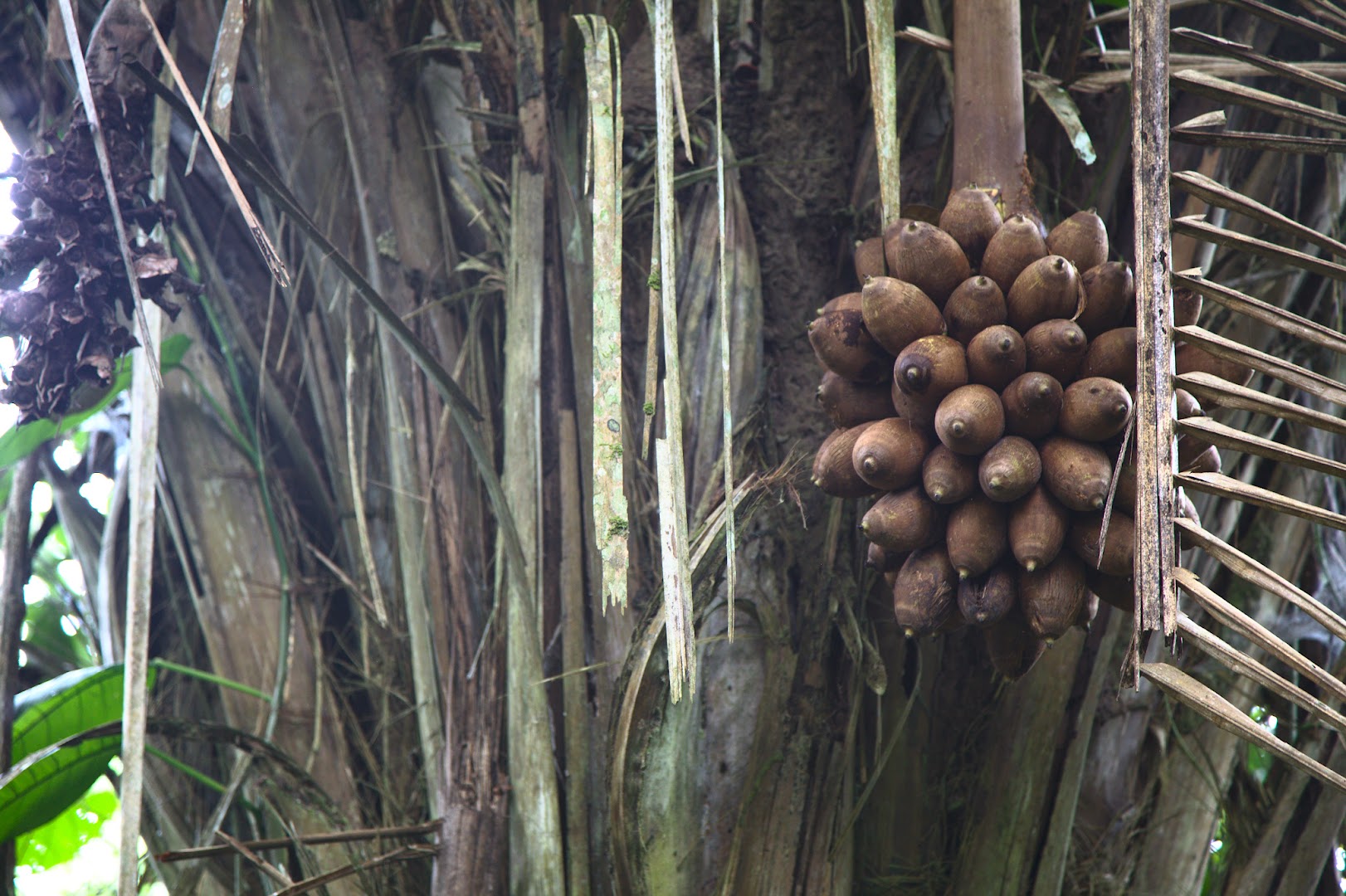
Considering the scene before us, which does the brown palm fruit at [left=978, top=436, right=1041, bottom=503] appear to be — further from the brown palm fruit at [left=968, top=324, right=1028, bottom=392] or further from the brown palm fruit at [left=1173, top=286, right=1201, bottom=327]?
the brown palm fruit at [left=1173, top=286, right=1201, bottom=327]

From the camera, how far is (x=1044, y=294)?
0.89m

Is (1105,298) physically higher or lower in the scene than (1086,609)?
higher

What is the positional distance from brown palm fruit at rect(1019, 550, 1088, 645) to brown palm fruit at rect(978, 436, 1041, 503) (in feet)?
0.23

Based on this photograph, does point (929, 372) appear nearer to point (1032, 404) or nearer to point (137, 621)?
point (1032, 404)

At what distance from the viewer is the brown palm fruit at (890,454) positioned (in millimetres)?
909

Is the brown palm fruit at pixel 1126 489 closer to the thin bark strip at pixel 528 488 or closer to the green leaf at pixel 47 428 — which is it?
the thin bark strip at pixel 528 488

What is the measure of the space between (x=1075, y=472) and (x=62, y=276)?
98cm

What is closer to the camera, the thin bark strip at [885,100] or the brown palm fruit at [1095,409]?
the brown palm fruit at [1095,409]

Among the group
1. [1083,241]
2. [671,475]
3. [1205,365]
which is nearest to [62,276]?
[671,475]

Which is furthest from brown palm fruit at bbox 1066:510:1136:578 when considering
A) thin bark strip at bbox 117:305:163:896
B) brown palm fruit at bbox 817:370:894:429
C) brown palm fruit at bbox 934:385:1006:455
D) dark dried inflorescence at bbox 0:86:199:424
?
dark dried inflorescence at bbox 0:86:199:424

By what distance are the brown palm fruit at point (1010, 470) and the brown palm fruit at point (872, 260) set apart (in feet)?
0.73

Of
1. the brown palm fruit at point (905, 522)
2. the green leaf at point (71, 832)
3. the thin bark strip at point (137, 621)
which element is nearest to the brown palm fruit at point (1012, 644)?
the brown palm fruit at point (905, 522)

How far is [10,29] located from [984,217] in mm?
1423

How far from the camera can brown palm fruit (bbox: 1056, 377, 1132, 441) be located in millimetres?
852
